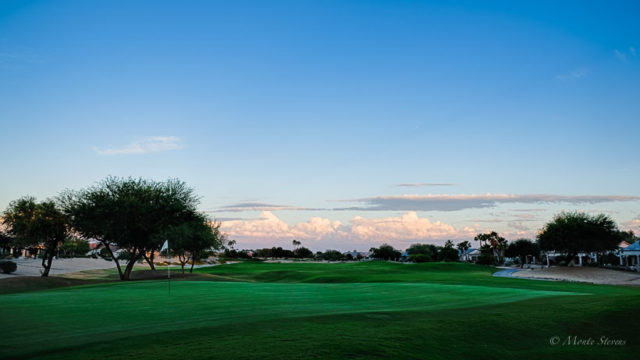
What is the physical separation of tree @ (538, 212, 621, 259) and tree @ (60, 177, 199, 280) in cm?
5452

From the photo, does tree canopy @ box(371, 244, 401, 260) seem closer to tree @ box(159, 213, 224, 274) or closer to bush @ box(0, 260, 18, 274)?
tree @ box(159, 213, 224, 274)

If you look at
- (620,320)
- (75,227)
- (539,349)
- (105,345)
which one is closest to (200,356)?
(105,345)

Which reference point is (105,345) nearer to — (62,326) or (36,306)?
(62,326)

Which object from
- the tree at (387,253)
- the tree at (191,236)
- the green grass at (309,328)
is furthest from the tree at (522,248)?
the green grass at (309,328)

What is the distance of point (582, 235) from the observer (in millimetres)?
70812

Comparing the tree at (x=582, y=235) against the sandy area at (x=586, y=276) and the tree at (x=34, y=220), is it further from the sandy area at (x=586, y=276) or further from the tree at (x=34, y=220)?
the tree at (x=34, y=220)

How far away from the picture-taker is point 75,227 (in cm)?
5359

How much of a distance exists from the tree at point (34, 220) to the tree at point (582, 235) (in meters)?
68.0

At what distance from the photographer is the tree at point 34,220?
55.1 metres

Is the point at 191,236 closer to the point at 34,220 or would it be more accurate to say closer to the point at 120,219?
the point at 120,219

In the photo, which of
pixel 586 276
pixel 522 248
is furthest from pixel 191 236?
pixel 522 248

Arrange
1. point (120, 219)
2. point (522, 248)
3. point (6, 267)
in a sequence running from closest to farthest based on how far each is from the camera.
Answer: point (120, 219)
point (6, 267)
point (522, 248)

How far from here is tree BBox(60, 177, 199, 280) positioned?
51969mm

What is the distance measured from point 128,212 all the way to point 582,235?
63.3 m
